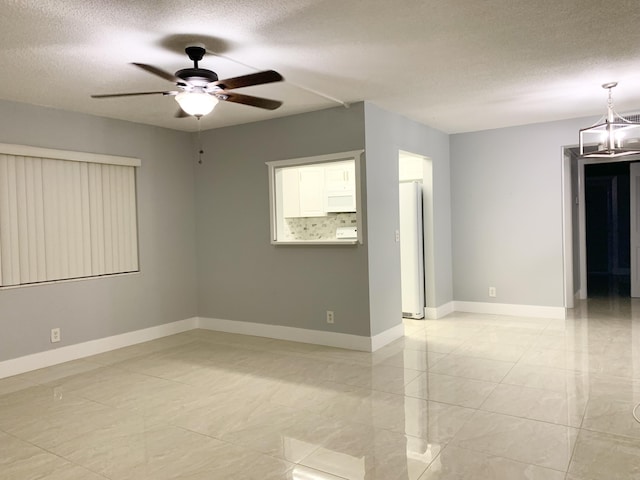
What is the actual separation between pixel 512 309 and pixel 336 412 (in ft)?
12.6

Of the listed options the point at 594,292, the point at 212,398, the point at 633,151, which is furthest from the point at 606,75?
the point at 594,292

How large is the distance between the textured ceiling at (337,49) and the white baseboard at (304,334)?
7.67 ft

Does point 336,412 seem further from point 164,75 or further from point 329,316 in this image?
point 164,75

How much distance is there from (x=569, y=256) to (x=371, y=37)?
482 centimetres

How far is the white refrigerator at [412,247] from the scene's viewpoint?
6.02 m

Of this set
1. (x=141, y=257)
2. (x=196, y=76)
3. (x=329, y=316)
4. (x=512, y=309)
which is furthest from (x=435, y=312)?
(x=196, y=76)

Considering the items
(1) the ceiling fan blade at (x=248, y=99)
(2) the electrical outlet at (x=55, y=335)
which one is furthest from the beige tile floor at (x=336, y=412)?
(1) the ceiling fan blade at (x=248, y=99)

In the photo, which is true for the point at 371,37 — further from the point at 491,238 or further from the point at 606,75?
the point at 491,238

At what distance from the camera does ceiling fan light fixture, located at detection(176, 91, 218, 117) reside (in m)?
2.98

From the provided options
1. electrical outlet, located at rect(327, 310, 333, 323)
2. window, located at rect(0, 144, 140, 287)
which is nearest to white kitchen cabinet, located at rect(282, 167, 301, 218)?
electrical outlet, located at rect(327, 310, 333, 323)

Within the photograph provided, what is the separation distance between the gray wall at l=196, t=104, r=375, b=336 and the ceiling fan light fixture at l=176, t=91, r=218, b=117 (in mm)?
1981

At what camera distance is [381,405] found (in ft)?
11.0

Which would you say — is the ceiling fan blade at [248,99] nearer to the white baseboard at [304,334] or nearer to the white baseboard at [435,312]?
the white baseboard at [304,334]

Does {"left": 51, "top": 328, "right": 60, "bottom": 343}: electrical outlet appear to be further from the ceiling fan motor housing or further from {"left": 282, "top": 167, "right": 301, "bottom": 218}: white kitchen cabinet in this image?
the ceiling fan motor housing
